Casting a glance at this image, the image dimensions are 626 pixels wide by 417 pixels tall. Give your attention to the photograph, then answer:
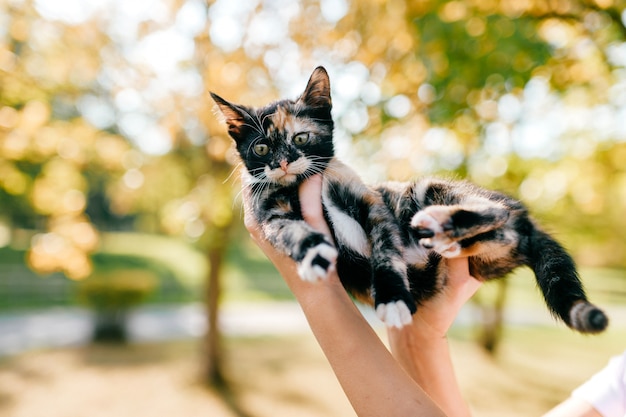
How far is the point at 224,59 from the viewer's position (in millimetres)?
6113

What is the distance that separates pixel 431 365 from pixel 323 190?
44.3 inches

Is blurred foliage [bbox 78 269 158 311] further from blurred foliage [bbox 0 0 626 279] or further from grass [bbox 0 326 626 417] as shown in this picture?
blurred foliage [bbox 0 0 626 279]

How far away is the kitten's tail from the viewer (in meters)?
1.79

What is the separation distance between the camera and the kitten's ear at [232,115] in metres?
2.59

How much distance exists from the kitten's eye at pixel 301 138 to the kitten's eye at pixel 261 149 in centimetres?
16

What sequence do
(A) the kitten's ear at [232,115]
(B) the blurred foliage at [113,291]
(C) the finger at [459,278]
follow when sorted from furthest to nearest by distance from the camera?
(B) the blurred foliage at [113,291] → (A) the kitten's ear at [232,115] → (C) the finger at [459,278]

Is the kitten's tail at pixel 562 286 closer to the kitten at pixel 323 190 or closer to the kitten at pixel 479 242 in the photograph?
the kitten at pixel 479 242

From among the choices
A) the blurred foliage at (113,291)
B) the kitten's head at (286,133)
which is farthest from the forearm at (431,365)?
the blurred foliage at (113,291)

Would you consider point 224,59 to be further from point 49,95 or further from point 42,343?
point 42,343

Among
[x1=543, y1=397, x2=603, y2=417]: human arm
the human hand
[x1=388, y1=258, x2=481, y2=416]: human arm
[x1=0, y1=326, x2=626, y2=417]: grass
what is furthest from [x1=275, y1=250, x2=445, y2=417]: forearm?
[x1=0, y1=326, x2=626, y2=417]: grass

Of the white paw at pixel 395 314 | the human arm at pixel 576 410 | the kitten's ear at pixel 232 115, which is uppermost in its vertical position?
the kitten's ear at pixel 232 115

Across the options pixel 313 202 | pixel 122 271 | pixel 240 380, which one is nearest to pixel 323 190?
pixel 313 202

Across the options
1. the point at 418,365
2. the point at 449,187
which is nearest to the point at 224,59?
the point at 449,187

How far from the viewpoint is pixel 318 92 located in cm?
266
